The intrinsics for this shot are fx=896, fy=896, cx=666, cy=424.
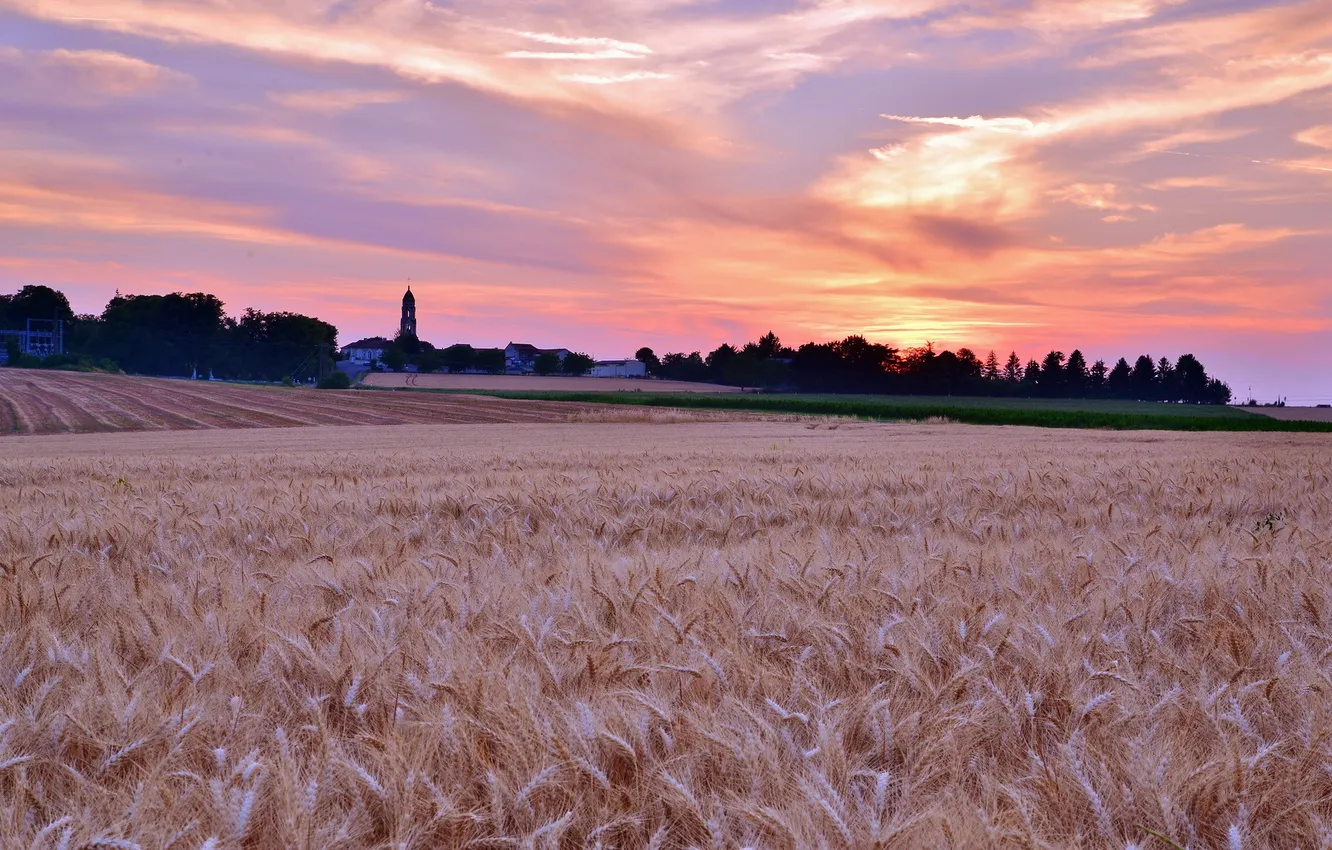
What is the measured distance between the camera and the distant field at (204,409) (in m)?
41.2

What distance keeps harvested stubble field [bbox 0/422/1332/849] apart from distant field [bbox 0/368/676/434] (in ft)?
131

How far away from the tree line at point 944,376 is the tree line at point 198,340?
5922 cm

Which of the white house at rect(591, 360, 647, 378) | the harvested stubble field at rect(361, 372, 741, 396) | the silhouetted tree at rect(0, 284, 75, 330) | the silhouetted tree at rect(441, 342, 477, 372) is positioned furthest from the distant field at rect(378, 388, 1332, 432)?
the silhouetted tree at rect(0, 284, 75, 330)

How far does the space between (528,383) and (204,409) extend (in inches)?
2228

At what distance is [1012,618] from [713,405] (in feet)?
223

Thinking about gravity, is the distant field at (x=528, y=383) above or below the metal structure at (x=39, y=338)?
below

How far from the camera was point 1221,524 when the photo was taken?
5.54 m

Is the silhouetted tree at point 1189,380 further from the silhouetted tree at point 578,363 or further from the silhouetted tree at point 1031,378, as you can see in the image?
the silhouetted tree at point 578,363

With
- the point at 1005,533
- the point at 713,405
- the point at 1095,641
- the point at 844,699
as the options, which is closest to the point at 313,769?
the point at 844,699

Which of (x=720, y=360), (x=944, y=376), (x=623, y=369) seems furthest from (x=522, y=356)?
(x=944, y=376)

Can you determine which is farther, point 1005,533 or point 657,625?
point 1005,533

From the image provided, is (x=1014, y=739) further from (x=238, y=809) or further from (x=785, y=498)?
(x=785, y=498)

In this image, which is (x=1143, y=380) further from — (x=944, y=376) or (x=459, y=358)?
(x=459, y=358)

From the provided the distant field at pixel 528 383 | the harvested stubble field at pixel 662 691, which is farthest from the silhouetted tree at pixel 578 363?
the harvested stubble field at pixel 662 691
